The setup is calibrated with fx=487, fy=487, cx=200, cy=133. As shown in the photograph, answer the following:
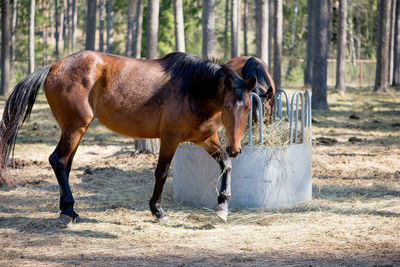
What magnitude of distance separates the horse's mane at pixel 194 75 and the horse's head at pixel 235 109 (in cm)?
34

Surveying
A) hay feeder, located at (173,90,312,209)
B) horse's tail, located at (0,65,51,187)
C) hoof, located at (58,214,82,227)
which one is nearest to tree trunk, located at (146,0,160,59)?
hay feeder, located at (173,90,312,209)

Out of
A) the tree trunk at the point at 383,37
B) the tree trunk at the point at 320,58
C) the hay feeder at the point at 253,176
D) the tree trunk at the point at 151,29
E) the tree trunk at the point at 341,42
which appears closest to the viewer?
the hay feeder at the point at 253,176

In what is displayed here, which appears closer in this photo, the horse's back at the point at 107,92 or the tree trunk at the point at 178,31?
the horse's back at the point at 107,92

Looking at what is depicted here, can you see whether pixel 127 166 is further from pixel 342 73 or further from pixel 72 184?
pixel 342 73

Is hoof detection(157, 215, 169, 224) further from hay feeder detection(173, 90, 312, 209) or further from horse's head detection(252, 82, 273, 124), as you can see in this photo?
horse's head detection(252, 82, 273, 124)

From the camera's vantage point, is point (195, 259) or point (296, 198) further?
point (296, 198)

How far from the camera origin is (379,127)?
1423cm

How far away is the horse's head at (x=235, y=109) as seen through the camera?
502 centimetres

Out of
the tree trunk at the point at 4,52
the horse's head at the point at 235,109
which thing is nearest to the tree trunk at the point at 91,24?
the tree trunk at the point at 4,52

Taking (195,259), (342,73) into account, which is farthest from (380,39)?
(195,259)

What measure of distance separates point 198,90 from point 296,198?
7.25 feet

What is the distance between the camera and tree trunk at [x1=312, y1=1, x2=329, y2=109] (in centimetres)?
1828

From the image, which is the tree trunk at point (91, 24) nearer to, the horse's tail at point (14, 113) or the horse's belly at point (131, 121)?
the horse's tail at point (14, 113)

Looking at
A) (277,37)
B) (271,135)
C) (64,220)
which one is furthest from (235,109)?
(277,37)
